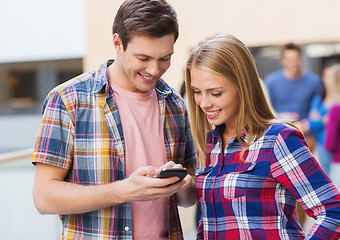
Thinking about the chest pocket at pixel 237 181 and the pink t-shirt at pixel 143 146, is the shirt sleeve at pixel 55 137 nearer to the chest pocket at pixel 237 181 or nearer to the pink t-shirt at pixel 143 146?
the pink t-shirt at pixel 143 146

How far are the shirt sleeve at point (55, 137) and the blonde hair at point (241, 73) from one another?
0.50m

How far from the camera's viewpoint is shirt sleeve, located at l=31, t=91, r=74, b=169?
1.79 meters

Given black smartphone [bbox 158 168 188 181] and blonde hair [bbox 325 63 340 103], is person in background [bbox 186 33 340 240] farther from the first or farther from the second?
blonde hair [bbox 325 63 340 103]

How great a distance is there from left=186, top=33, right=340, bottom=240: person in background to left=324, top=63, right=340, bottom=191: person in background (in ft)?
9.02

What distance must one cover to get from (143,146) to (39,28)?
39.9 ft

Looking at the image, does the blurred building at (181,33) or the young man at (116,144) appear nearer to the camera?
the young man at (116,144)

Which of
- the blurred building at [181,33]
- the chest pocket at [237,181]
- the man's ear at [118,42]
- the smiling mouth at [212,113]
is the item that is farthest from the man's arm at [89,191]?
the blurred building at [181,33]

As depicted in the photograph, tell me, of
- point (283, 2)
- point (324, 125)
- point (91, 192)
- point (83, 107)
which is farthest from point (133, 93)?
point (283, 2)

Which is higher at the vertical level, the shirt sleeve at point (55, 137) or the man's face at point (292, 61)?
the man's face at point (292, 61)

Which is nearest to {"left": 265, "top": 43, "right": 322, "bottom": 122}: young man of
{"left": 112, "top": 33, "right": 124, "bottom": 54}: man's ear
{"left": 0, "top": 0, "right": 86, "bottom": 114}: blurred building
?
{"left": 112, "top": 33, "right": 124, "bottom": 54}: man's ear

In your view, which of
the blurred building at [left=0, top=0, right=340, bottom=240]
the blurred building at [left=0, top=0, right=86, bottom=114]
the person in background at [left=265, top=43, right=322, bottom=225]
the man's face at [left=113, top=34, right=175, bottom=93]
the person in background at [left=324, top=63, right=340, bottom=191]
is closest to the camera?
the man's face at [left=113, top=34, right=175, bottom=93]

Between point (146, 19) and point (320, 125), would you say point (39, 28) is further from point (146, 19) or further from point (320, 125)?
point (146, 19)

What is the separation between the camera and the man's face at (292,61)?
515 centimetres

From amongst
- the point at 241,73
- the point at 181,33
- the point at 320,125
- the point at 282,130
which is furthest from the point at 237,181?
the point at 181,33
